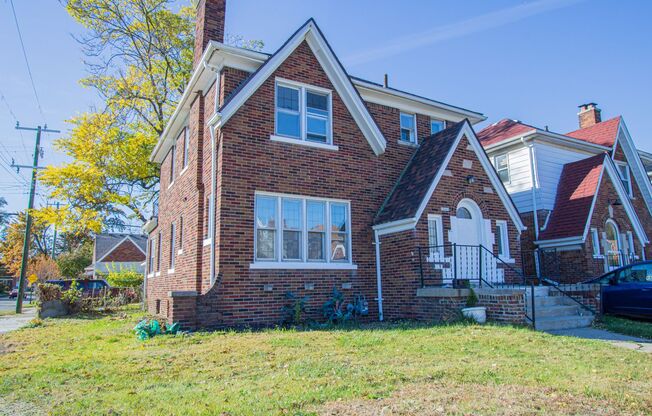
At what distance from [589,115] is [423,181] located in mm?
16210

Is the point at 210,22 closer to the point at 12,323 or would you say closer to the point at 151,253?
the point at 151,253

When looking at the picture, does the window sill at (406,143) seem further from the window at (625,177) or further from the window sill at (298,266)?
the window at (625,177)

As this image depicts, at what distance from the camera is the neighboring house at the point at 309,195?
36.2ft

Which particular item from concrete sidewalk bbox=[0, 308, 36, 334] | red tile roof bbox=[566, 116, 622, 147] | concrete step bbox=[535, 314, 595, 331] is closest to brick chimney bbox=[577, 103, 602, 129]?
red tile roof bbox=[566, 116, 622, 147]

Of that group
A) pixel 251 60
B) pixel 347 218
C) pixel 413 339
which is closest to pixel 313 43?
pixel 251 60

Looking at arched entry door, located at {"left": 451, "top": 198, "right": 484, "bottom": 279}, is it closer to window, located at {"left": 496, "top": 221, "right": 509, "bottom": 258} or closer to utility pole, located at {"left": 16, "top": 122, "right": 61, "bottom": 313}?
window, located at {"left": 496, "top": 221, "right": 509, "bottom": 258}

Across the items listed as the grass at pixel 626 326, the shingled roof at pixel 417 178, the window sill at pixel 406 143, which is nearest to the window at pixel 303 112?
the shingled roof at pixel 417 178

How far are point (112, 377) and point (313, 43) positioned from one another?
984 centimetres

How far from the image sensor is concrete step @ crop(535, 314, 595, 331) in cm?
990

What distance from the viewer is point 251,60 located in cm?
1192

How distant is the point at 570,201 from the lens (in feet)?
57.1

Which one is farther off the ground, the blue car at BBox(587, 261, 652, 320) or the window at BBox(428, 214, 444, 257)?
the window at BBox(428, 214, 444, 257)

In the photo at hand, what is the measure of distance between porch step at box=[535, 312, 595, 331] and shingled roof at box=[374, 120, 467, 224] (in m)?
3.75

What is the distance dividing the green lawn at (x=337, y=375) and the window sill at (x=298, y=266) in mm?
2018
